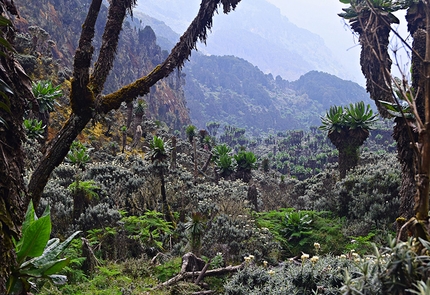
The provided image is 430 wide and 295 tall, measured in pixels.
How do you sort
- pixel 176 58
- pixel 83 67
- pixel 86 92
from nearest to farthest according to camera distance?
pixel 83 67
pixel 86 92
pixel 176 58

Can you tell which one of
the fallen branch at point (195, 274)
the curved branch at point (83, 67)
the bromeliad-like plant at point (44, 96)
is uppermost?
the curved branch at point (83, 67)

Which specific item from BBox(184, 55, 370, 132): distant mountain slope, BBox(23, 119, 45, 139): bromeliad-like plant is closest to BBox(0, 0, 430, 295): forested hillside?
BBox(23, 119, 45, 139): bromeliad-like plant

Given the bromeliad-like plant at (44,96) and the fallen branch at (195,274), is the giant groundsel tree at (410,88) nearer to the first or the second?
the fallen branch at (195,274)

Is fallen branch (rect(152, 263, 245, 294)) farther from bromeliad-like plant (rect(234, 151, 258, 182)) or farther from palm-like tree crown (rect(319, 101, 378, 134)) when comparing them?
bromeliad-like plant (rect(234, 151, 258, 182))

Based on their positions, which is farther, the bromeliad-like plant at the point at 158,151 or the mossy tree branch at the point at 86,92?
the bromeliad-like plant at the point at 158,151

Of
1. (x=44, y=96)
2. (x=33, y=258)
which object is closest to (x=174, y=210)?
(x=44, y=96)

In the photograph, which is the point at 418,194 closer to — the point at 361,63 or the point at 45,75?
the point at 361,63

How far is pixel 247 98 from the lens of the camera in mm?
174375

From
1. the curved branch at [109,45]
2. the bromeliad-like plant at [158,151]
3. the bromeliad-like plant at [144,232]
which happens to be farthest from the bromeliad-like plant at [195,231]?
the bromeliad-like plant at [158,151]

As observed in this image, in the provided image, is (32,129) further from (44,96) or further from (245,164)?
(245,164)

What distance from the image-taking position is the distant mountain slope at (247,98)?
503 ft

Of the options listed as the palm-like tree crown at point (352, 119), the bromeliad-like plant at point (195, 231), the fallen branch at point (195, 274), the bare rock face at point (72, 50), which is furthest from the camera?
the bare rock face at point (72, 50)

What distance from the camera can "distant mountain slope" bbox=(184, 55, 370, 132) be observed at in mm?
153250

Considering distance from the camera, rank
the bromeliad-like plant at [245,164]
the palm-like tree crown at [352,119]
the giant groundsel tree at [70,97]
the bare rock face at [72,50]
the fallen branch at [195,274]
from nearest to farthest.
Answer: the giant groundsel tree at [70,97], the fallen branch at [195,274], the palm-like tree crown at [352,119], the bromeliad-like plant at [245,164], the bare rock face at [72,50]
